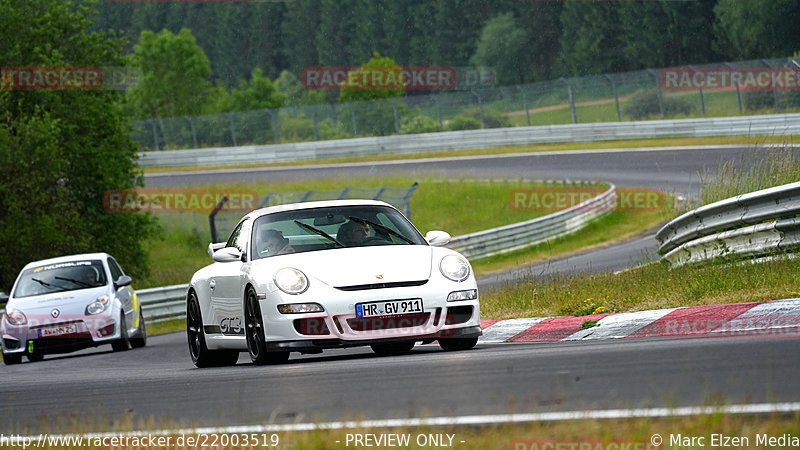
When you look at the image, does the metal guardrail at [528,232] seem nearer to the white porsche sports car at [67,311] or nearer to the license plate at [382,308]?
the white porsche sports car at [67,311]

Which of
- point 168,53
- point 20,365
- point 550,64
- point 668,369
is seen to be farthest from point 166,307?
point 550,64

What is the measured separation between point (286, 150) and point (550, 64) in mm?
58967

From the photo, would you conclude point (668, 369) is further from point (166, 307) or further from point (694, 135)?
point (694, 135)

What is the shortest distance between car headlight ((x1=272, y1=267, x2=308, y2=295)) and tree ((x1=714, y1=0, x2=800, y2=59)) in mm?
68965

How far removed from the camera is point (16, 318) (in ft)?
54.3

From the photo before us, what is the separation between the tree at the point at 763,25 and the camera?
74000mm

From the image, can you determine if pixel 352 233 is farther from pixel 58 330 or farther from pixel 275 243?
pixel 58 330

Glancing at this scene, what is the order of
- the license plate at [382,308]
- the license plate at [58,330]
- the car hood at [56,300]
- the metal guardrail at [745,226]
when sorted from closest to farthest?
the license plate at [382,308], the metal guardrail at [745,226], the license plate at [58,330], the car hood at [56,300]

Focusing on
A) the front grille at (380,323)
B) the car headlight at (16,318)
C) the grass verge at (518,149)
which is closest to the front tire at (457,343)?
the front grille at (380,323)

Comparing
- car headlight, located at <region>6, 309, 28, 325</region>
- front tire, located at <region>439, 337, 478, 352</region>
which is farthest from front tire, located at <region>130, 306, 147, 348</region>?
front tire, located at <region>439, 337, 478, 352</region>

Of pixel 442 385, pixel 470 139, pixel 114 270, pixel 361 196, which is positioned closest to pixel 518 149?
pixel 470 139

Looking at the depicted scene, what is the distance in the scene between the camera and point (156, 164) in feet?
190

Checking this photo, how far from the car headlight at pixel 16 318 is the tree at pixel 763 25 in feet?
212

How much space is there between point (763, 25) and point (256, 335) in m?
70.6
